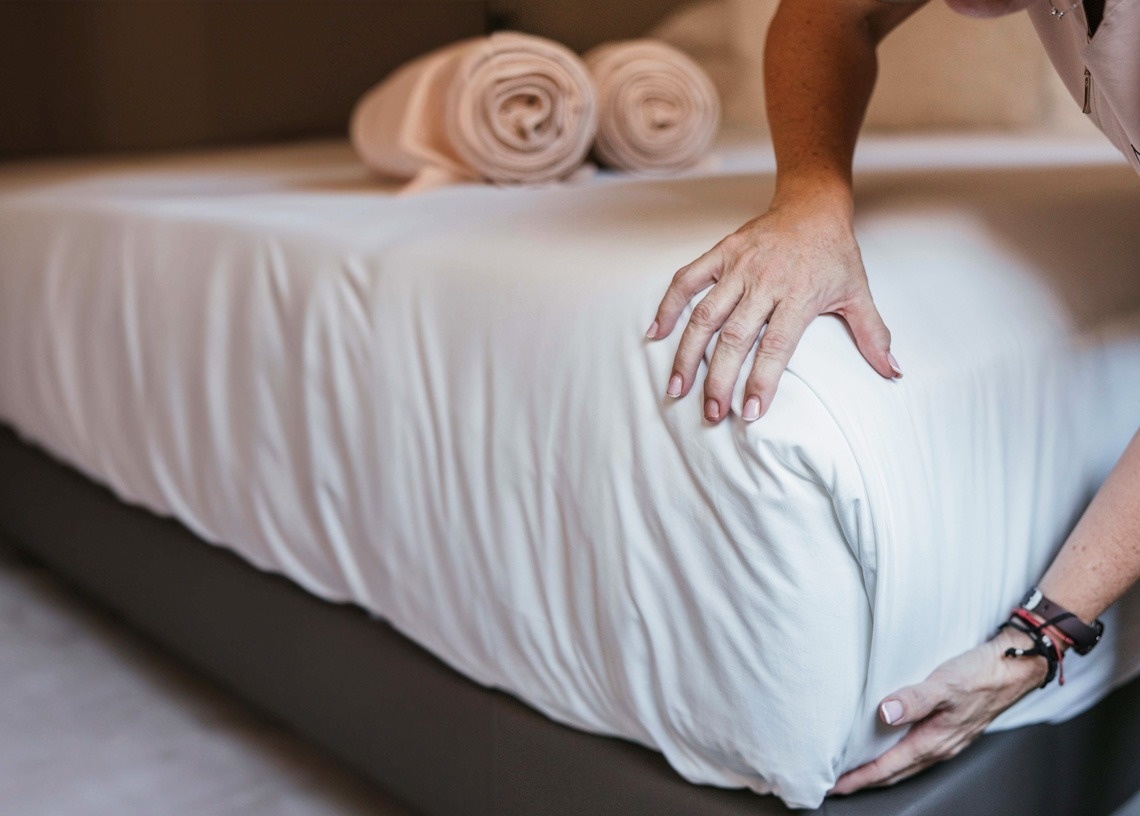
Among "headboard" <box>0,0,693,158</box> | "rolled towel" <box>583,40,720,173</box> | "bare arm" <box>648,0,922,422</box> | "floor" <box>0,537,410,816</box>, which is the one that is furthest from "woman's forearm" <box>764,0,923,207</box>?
"headboard" <box>0,0,693,158</box>

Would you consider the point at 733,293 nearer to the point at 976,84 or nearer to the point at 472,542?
the point at 472,542

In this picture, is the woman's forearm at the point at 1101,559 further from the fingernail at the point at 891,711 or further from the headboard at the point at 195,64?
the headboard at the point at 195,64

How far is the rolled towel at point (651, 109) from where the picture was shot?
1675 millimetres

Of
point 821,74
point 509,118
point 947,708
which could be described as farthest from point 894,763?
point 509,118

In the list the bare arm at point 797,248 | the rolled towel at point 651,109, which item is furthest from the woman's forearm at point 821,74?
the rolled towel at point 651,109

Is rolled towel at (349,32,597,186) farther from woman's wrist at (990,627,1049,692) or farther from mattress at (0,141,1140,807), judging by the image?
woman's wrist at (990,627,1049,692)

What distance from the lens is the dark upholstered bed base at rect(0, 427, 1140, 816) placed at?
0.88 metres

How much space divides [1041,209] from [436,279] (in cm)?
56

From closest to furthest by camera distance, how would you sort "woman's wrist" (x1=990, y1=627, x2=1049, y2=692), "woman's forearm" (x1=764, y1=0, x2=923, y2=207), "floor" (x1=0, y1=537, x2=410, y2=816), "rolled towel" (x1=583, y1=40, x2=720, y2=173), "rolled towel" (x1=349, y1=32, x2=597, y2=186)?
"woman's wrist" (x1=990, y1=627, x2=1049, y2=692)
"woman's forearm" (x1=764, y1=0, x2=923, y2=207)
"floor" (x1=0, y1=537, x2=410, y2=816)
"rolled towel" (x1=349, y1=32, x2=597, y2=186)
"rolled towel" (x1=583, y1=40, x2=720, y2=173)

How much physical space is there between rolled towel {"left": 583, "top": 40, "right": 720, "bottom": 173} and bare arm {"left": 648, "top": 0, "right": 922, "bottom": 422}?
2.07 feet

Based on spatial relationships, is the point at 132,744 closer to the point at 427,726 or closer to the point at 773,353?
the point at 427,726

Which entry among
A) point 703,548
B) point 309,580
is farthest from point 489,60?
point 703,548

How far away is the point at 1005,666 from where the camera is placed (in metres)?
0.85

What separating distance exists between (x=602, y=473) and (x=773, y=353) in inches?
6.4
